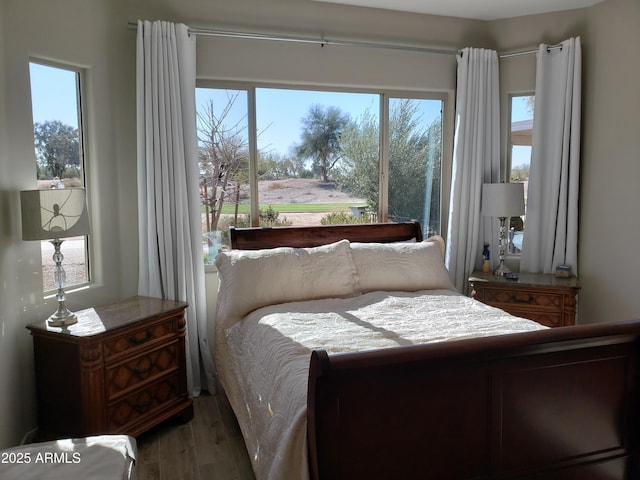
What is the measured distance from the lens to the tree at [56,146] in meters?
2.92

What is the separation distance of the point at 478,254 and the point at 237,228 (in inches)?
78.6

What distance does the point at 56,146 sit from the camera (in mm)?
3035

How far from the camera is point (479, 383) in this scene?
1.88m

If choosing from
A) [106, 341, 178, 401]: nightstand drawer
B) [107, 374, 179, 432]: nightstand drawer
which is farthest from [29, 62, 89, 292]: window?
[107, 374, 179, 432]: nightstand drawer

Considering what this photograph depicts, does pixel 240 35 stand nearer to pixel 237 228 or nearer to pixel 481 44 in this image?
pixel 237 228

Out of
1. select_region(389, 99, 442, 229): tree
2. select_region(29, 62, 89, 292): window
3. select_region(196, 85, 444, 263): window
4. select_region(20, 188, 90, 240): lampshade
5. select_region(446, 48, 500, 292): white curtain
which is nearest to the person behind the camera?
select_region(20, 188, 90, 240): lampshade

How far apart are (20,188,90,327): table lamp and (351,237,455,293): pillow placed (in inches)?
68.4

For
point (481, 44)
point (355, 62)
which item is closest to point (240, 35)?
point (355, 62)

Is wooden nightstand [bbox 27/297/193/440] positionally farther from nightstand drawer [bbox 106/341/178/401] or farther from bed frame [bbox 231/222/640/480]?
bed frame [bbox 231/222/640/480]

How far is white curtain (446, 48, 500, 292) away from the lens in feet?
13.4

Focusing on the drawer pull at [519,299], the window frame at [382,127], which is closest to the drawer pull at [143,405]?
the window frame at [382,127]

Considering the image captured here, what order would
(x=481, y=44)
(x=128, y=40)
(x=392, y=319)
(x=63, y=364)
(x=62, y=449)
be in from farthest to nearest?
(x=481, y=44) < (x=128, y=40) < (x=392, y=319) < (x=63, y=364) < (x=62, y=449)

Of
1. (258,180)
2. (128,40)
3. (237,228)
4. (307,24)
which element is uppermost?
(307,24)

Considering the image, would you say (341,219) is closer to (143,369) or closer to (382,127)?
(382,127)
